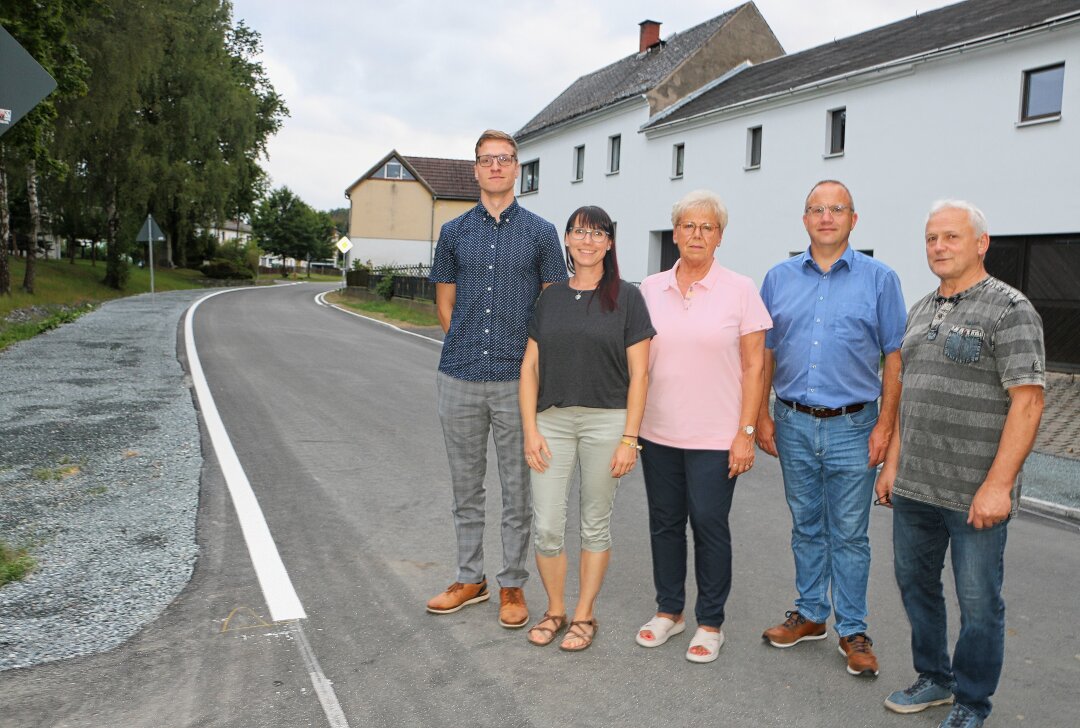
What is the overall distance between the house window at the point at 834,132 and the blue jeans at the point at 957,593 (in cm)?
1897

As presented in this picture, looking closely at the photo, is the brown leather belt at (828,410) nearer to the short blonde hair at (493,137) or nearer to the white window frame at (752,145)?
the short blonde hair at (493,137)

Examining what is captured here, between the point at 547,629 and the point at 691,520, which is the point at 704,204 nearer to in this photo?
the point at 691,520

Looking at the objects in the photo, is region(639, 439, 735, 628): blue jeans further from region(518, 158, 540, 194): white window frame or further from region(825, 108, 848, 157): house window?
region(518, 158, 540, 194): white window frame

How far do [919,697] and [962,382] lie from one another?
121 centimetres

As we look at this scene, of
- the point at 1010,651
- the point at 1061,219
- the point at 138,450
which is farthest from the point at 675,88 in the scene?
the point at 1010,651

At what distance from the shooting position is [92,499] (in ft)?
18.0

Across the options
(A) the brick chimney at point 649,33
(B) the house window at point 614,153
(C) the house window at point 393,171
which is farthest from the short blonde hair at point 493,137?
(C) the house window at point 393,171

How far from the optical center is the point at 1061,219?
597 inches

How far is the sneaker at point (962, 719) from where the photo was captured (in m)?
3.04

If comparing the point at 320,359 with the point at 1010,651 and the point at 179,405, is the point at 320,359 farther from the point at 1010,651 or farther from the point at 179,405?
the point at 1010,651

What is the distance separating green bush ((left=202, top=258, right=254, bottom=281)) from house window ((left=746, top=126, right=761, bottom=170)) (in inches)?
1410

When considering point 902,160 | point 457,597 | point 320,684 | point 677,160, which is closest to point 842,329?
point 457,597

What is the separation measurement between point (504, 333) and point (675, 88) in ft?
87.8

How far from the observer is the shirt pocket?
294 cm
